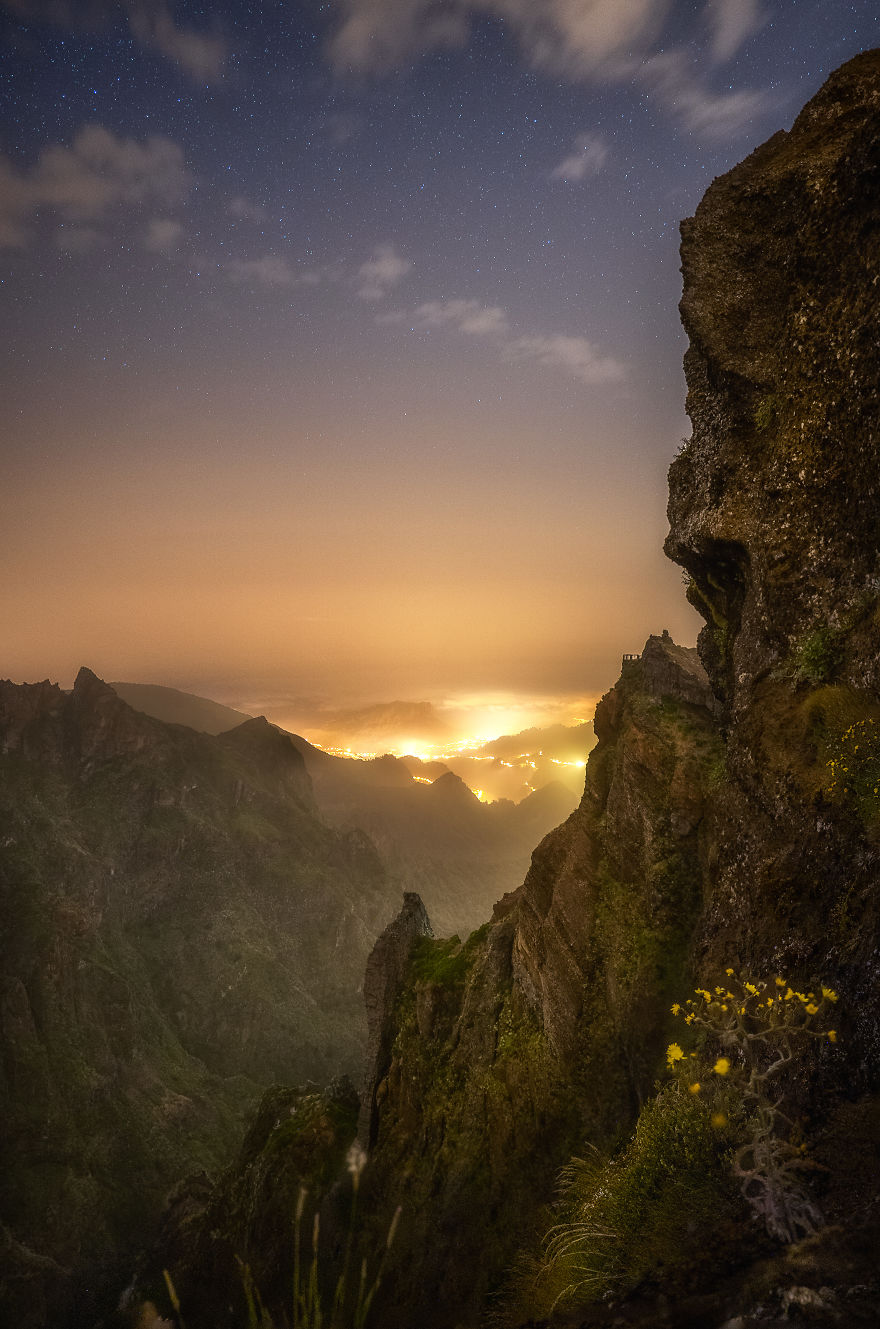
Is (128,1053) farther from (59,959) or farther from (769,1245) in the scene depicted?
(769,1245)

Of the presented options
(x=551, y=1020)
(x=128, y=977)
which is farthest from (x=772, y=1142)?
(x=128, y=977)

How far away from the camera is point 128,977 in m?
144

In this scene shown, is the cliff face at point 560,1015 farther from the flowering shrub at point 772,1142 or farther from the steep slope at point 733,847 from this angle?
the flowering shrub at point 772,1142

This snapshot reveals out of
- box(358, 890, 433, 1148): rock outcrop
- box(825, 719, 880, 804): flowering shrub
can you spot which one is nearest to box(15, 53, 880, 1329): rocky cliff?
box(825, 719, 880, 804): flowering shrub

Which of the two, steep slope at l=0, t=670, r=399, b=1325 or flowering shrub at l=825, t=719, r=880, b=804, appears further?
steep slope at l=0, t=670, r=399, b=1325

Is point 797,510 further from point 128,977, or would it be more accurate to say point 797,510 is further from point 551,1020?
point 128,977

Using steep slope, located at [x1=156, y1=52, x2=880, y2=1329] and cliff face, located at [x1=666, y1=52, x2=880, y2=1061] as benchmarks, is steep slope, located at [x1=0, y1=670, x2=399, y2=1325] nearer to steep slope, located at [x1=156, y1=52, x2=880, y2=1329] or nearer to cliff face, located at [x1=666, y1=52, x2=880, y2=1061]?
steep slope, located at [x1=156, y1=52, x2=880, y2=1329]

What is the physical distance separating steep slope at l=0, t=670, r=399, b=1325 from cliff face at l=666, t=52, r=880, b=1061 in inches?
4989

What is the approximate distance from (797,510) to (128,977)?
586ft

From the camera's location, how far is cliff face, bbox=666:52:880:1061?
10852 mm

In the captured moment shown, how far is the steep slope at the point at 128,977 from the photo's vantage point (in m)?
100

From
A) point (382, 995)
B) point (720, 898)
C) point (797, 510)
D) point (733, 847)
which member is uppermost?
point (797, 510)

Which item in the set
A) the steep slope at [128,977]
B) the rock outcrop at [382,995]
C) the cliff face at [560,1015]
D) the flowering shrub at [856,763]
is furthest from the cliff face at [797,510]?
the steep slope at [128,977]

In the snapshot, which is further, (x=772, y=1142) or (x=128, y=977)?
(x=128, y=977)
